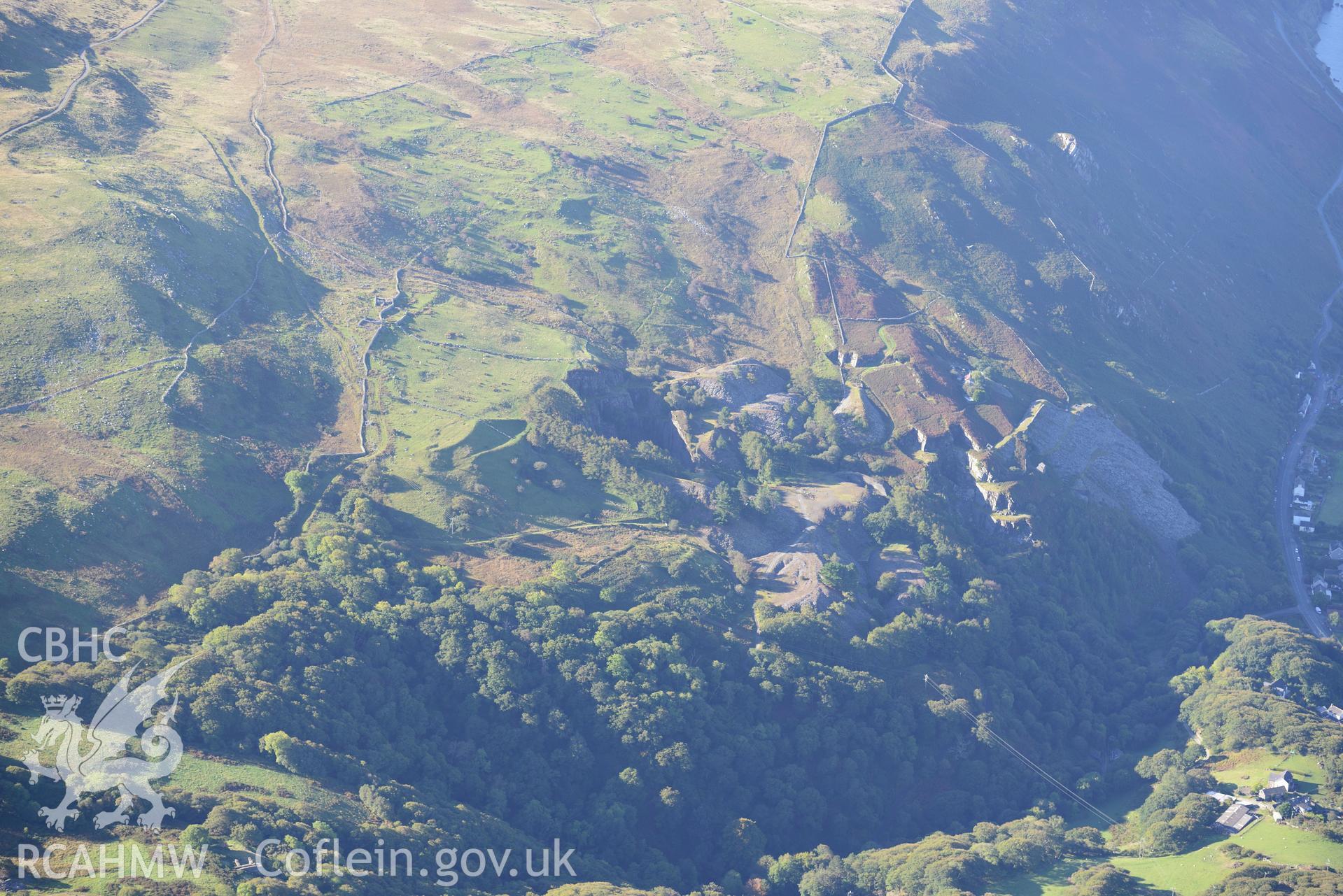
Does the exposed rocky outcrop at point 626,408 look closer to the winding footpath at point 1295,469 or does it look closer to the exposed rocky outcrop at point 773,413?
the exposed rocky outcrop at point 773,413

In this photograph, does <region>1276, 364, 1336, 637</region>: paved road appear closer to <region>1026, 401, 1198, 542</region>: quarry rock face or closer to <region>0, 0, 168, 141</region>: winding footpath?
<region>1026, 401, 1198, 542</region>: quarry rock face

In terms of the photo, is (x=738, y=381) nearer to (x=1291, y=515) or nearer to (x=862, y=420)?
(x=862, y=420)

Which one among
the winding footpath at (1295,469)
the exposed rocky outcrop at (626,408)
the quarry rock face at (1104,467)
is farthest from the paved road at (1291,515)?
the exposed rocky outcrop at (626,408)

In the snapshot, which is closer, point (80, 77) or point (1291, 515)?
point (80, 77)

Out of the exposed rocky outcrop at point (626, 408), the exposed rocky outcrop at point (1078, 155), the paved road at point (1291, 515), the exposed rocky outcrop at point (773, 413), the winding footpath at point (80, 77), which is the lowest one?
the winding footpath at point (80, 77)

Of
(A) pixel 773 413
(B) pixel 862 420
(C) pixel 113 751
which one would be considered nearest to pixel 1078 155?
(B) pixel 862 420

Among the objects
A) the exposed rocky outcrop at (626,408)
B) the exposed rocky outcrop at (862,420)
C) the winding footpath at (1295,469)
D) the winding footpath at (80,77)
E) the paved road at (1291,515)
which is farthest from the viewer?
the exposed rocky outcrop at (862,420)

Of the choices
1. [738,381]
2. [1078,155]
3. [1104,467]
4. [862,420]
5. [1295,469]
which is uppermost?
[1078,155]
